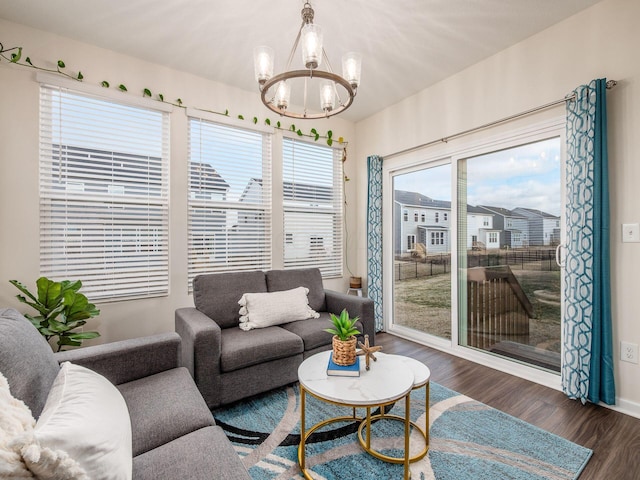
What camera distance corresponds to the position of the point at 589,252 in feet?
6.90

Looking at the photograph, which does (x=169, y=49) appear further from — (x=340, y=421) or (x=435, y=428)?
(x=435, y=428)

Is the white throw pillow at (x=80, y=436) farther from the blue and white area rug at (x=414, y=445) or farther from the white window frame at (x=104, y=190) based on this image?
the white window frame at (x=104, y=190)

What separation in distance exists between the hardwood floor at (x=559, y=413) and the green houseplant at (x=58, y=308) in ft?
9.21

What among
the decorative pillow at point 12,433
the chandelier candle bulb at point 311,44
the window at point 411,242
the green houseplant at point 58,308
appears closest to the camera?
the decorative pillow at point 12,433

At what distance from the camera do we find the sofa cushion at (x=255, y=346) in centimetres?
210

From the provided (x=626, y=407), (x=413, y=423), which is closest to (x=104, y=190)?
(x=413, y=423)

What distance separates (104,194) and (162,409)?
81.1 inches

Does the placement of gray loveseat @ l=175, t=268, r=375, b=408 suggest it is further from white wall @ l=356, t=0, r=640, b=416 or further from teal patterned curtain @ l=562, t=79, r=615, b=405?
white wall @ l=356, t=0, r=640, b=416

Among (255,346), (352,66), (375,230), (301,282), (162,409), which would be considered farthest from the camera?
(375,230)

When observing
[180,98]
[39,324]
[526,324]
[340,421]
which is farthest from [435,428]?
[180,98]

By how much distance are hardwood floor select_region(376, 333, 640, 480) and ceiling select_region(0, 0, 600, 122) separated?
2.82 meters

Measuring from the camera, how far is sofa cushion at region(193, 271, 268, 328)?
2.57 metres

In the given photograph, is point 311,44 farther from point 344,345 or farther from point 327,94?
point 344,345

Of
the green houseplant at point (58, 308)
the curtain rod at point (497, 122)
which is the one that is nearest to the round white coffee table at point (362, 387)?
the green houseplant at point (58, 308)
